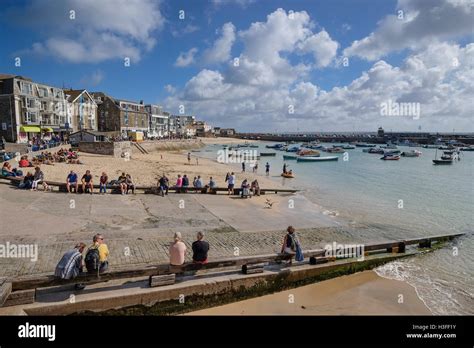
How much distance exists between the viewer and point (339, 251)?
10250 mm

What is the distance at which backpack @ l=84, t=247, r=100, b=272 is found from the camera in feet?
23.4

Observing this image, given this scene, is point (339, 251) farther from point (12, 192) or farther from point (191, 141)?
point (191, 141)

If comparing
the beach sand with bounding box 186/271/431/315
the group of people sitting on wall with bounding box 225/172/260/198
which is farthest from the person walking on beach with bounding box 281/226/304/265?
the group of people sitting on wall with bounding box 225/172/260/198

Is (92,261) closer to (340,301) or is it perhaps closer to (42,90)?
(340,301)

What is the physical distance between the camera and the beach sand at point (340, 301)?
25.7ft

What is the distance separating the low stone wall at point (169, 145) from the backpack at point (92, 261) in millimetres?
57939

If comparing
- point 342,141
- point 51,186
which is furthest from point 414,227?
point 342,141

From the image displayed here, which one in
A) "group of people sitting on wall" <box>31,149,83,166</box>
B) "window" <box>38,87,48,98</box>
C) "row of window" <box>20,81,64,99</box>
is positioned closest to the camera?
"group of people sitting on wall" <box>31,149,83,166</box>

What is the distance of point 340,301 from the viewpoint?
8547mm

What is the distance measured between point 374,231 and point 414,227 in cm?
341

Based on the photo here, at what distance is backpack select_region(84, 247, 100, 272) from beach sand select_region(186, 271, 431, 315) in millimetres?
2434

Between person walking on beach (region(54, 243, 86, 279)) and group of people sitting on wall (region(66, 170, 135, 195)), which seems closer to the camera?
person walking on beach (region(54, 243, 86, 279))

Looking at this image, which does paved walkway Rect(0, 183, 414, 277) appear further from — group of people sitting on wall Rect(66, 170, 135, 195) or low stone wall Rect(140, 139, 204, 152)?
low stone wall Rect(140, 139, 204, 152)

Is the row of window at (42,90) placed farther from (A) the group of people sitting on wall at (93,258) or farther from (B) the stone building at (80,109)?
(A) the group of people sitting on wall at (93,258)
